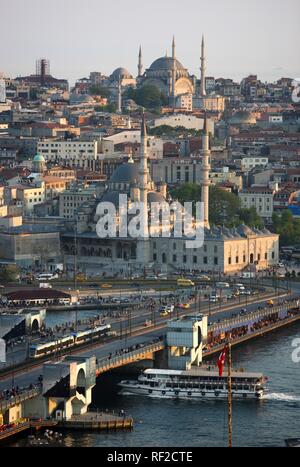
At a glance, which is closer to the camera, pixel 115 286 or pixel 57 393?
pixel 57 393

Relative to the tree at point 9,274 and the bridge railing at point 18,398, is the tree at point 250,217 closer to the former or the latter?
the tree at point 9,274

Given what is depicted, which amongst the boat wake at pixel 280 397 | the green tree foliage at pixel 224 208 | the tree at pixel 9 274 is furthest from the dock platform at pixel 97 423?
Answer: the green tree foliage at pixel 224 208

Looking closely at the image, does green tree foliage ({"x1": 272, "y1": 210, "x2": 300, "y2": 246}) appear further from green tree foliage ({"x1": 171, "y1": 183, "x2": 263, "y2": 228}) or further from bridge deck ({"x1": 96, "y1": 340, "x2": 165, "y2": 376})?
bridge deck ({"x1": 96, "y1": 340, "x2": 165, "y2": 376})

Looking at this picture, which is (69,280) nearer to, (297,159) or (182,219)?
(182,219)

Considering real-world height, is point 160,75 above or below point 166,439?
above

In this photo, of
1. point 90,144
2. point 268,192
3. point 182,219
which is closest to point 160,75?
point 90,144
